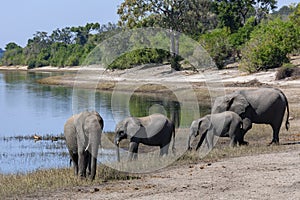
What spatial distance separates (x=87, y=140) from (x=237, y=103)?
23.0 feet

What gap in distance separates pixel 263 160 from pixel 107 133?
1218 centimetres

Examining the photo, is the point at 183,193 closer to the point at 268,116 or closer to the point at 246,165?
the point at 246,165

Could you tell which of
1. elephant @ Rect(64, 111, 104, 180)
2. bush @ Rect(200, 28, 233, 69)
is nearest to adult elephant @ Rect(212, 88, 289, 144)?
elephant @ Rect(64, 111, 104, 180)

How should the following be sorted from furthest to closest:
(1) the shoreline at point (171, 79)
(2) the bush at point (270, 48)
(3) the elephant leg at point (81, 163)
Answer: (2) the bush at point (270, 48) < (1) the shoreline at point (171, 79) < (3) the elephant leg at point (81, 163)

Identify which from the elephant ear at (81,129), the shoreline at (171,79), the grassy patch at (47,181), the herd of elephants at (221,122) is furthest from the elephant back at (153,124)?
the shoreline at (171,79)

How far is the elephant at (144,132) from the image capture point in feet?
50.9

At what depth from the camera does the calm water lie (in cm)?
1884

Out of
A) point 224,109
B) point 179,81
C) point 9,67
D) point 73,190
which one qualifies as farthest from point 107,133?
point 9,67

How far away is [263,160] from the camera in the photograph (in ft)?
43.7

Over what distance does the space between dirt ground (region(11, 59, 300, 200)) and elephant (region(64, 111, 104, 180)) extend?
57cm

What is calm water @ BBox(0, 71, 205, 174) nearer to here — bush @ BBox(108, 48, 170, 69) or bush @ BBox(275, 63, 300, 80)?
bush @ BBox(108, 48, 170, 69)

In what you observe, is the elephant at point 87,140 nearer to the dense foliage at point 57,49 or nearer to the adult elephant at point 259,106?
the adult elephant at point 259,106

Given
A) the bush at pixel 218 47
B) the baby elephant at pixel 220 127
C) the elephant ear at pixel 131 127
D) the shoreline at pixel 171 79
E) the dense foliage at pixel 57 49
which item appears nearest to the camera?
the elephant ear at pixel 131 127

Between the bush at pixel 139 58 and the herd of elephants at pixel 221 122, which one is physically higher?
the bush at pixel 139 58
